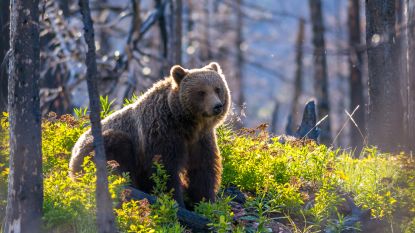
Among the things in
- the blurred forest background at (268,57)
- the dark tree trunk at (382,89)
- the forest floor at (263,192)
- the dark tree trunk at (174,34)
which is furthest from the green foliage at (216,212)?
the dark tree trunk at (174,34)

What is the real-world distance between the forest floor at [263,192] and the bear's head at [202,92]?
0.71m

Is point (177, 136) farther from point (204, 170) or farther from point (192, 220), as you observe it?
point (192, 220)

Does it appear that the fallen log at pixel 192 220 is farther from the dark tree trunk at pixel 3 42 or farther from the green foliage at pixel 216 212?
the dark tree trunk at pixel 3 42

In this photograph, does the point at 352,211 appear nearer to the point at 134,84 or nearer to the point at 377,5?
the point at 377,5

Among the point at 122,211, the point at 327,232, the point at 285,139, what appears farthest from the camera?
the point at 285,139

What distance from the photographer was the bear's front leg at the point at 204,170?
7.52 m

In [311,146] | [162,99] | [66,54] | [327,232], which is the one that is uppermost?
[66,54]

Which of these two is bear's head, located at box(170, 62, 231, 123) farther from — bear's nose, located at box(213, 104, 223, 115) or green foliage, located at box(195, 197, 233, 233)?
green foliage, located at box(195, 197, 233, 233)

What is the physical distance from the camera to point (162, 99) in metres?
7.75

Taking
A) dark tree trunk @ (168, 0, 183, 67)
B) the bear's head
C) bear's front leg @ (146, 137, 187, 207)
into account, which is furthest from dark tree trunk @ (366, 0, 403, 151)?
dark tree trunk @ (168, 0, 183, 67)

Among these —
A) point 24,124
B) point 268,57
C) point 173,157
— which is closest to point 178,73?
point 173,157

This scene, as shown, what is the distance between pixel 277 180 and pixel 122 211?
2094 millimetres

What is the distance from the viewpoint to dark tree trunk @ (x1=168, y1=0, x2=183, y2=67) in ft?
54.9

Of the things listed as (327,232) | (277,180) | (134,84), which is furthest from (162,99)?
(134,84)
